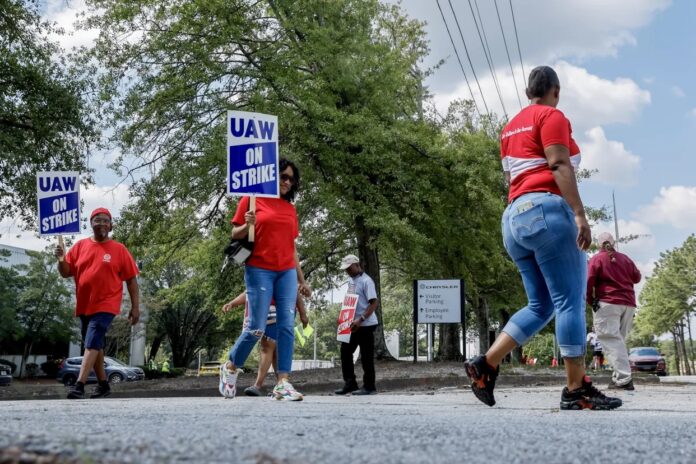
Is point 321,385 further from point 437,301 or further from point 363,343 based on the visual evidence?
point 437,301

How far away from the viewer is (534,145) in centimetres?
504

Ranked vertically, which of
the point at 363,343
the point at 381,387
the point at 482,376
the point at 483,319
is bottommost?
the point at 381,387

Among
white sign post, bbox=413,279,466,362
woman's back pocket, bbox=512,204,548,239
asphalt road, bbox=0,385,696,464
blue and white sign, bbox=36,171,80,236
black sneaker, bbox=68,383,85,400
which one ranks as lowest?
black sneaker, bbox=68,383,85,400

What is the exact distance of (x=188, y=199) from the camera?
17.6 metres

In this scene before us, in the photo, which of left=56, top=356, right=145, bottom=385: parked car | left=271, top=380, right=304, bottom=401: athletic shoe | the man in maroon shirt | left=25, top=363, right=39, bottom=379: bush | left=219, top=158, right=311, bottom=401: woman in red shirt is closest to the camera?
left=271, top=380, right=304, bottom=401: athletic shoe

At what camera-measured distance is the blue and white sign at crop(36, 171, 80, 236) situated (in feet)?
31.8

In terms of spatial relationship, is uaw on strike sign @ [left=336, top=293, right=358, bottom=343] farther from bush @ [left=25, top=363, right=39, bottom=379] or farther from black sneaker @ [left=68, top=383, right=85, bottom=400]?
bush @ [left=25, top=363, right=39, bottom=379]

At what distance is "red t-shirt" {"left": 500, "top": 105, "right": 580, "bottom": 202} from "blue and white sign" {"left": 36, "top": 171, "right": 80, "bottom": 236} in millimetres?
6611

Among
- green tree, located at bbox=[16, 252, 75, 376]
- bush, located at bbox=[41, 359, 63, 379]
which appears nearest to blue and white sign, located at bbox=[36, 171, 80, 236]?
green tree, located at bbox=[16, 252, 75, 376]

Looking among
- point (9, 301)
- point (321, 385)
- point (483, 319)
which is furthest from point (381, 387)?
point (9, 301)

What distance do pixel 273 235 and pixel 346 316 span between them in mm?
3355

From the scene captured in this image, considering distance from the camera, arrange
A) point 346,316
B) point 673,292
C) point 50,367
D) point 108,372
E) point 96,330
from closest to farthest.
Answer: point 96,330, point 346,316, point 108,372, point 50,367, point 673,292

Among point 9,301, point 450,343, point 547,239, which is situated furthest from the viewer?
point 9,301

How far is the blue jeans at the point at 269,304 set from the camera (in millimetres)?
6438
